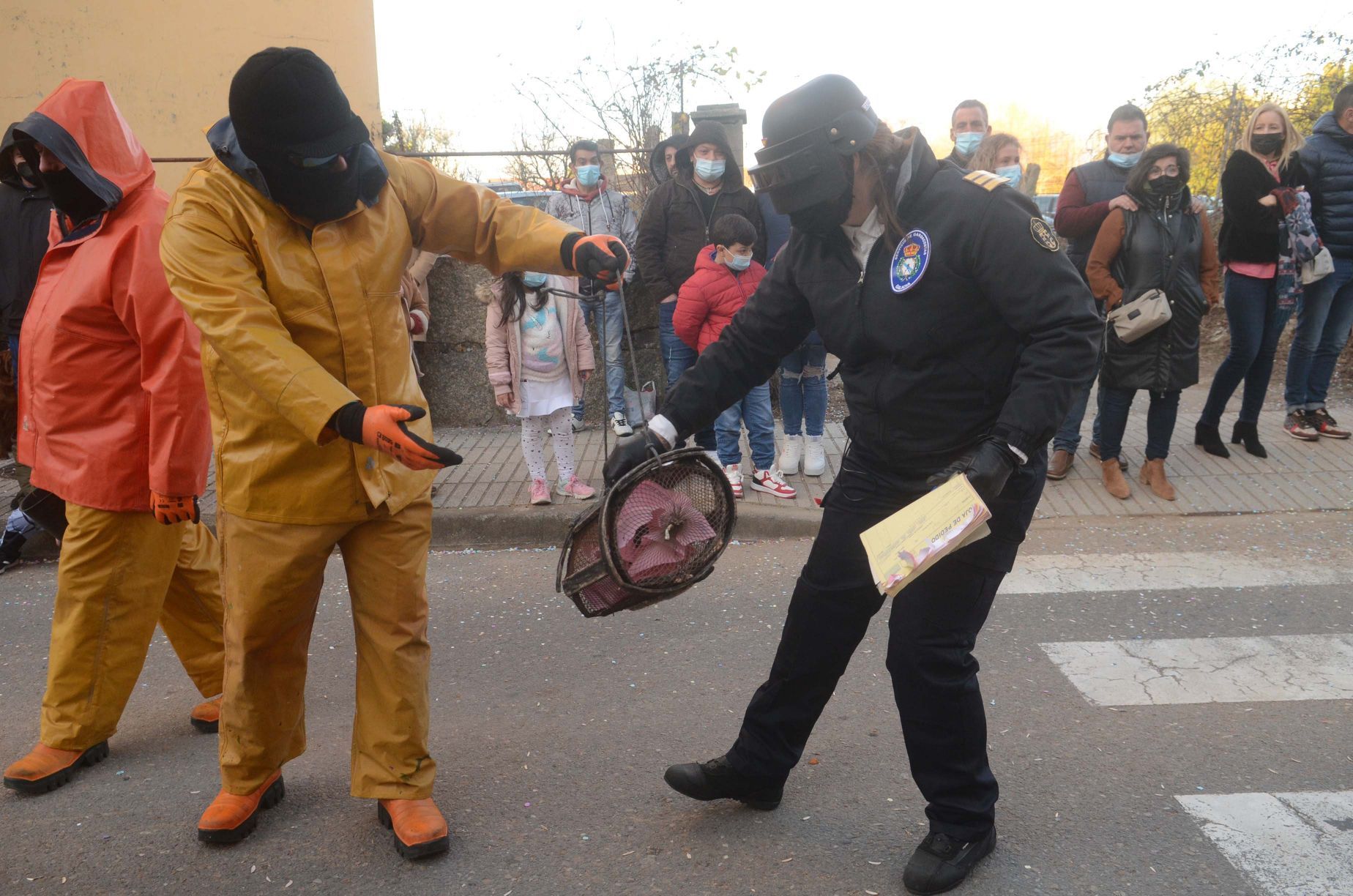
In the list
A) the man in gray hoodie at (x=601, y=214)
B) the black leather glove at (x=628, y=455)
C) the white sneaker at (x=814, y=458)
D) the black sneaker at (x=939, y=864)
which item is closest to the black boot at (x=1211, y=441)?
the white sneaker at (x=814, y=458)

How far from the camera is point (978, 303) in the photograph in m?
2.54

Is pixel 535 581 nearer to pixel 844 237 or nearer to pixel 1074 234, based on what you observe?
pixel 844 237

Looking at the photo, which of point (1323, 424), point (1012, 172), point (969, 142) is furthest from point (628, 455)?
point (1323, 424)

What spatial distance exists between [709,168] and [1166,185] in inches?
106

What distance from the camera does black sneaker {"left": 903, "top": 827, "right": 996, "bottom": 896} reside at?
2.67m

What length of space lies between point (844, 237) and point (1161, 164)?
4078 millimetres

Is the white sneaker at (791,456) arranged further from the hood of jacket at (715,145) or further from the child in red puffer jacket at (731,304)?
the hood of jacket at (715,145)

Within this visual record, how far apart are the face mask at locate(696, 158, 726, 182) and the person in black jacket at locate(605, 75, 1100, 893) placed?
4.24 metres

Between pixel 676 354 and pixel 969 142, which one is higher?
pixel 969 142

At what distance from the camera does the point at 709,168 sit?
6.96 meters

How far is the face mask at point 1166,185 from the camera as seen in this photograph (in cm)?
596

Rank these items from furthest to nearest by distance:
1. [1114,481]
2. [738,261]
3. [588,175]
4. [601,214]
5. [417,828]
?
[601,214] → [588,175] → [1114,481] → [738,261] → [417,828]

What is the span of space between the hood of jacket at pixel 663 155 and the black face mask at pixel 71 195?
4.31 metres

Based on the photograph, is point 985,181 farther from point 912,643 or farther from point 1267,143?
point 1267,143
